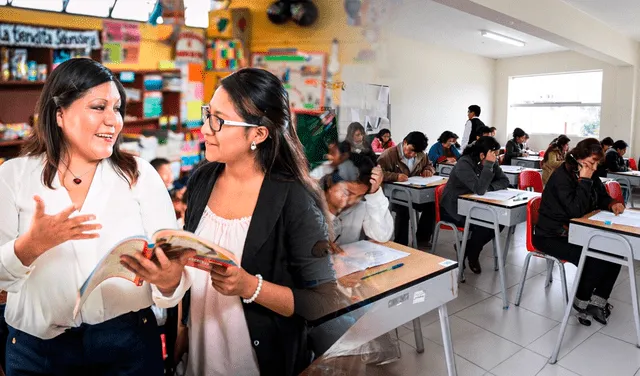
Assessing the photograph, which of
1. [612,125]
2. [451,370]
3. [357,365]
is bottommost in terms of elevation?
[451,370]

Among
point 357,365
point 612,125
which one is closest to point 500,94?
point 612,125

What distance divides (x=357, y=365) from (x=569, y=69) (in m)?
10.7

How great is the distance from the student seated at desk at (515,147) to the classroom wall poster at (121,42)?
8104 mm

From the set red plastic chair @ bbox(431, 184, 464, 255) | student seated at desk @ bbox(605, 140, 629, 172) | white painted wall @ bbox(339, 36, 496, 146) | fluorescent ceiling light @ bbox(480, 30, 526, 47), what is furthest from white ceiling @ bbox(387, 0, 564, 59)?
student seated at desk @ bbox(605, 140, 629, 172)

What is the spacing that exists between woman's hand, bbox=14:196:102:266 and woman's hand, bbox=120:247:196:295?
0.05 metres

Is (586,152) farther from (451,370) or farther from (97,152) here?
(97,152)

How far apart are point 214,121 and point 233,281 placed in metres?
0.19

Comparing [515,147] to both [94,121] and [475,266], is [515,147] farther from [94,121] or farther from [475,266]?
[94,121]

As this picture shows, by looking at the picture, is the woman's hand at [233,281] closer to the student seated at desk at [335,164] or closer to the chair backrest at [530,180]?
the student seated at desk at [335,164]

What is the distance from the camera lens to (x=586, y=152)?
296 cm

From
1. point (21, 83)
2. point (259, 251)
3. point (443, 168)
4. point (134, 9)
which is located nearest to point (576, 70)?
point (443, 168)

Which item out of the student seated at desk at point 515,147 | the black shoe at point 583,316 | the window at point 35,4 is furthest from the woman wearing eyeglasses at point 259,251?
the student seated at desk at point 515,147

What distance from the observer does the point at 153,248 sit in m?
0.44

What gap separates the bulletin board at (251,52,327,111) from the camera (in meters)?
0.51
